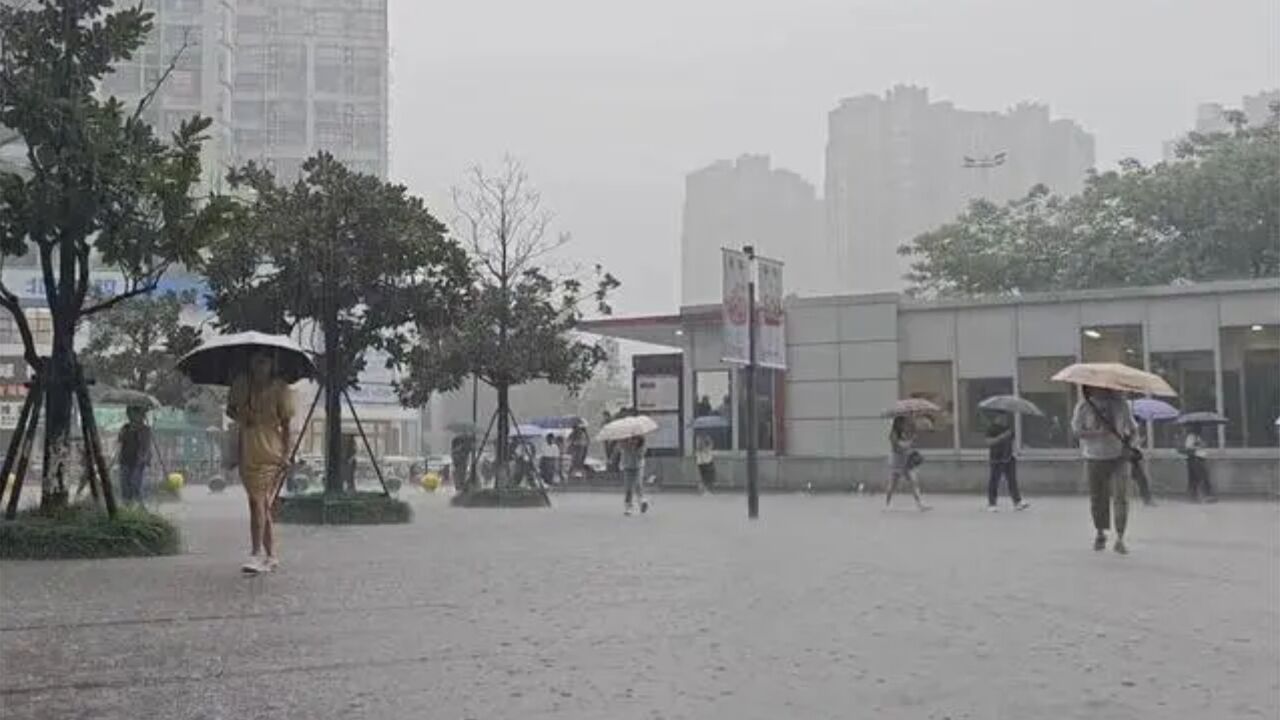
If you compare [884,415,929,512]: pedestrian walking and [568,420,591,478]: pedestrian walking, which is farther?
[568,420,591,478]: pedestrian walking

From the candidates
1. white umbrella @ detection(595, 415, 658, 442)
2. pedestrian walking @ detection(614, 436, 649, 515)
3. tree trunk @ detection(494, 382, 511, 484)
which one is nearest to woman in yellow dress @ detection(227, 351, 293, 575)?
pedestrian walking @ detection(614, 436, 649, 515)

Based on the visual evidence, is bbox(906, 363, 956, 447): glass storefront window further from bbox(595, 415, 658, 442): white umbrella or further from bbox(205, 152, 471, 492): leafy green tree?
bbox(205, 152, 471, 492): leafy green tree

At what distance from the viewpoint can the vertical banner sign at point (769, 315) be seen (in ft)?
64.0

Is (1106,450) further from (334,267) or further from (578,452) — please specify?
(578,452)

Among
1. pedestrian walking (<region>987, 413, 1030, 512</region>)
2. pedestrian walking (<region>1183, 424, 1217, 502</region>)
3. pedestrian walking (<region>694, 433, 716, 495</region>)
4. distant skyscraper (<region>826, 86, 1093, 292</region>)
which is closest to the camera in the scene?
pedestrian walking (<region>987, 413, 1030, 512</region>)

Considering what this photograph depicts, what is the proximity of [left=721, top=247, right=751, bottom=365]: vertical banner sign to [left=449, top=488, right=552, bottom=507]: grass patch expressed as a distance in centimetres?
562

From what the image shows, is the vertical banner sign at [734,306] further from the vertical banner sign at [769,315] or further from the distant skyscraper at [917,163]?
the distant skyscraper at [917,163]

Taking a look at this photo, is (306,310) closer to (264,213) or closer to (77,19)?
(264,213)

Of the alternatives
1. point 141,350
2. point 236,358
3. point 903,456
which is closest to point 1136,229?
point 903,456

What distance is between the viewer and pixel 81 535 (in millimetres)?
11320

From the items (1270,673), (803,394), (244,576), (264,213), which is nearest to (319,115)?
(803,394)

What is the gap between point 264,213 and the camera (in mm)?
18016

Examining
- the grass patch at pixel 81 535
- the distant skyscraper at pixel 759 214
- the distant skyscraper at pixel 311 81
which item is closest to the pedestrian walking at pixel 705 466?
the distant skyscraper at pixel 759 214

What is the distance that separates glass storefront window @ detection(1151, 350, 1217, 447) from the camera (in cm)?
2900
